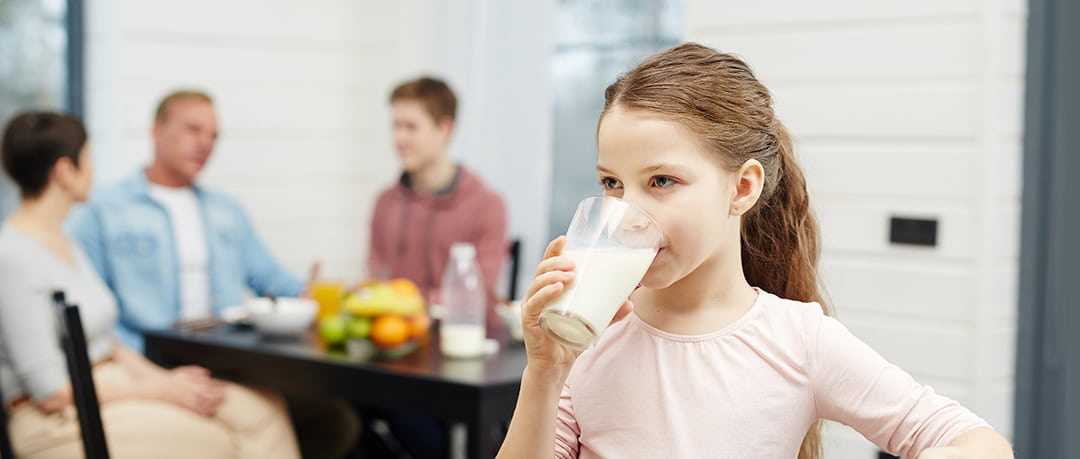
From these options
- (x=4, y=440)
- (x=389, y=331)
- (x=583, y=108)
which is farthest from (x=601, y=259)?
(x=583, y=108)

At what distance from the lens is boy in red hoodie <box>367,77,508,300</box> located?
3602 millimetres

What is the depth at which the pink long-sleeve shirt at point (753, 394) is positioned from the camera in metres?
1.10

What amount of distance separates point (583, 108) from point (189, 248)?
1.53 m

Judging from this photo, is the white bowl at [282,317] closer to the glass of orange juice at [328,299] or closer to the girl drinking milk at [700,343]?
the glass of orange juice at [328,299]

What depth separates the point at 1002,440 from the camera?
1.06 m

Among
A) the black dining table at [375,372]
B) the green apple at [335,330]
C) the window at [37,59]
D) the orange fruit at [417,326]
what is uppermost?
the window at [37,59]

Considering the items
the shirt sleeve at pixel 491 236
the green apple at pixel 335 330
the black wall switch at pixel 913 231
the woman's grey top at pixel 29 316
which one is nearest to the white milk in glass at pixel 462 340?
the green apple at pixel 335 330

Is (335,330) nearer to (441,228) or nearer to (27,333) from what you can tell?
(27,333)

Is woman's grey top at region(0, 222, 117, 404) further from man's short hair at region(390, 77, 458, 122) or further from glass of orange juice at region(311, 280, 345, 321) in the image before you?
man's short hair at region(390, 77, 458, 122)

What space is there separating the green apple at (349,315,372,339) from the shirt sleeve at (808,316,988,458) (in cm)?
147

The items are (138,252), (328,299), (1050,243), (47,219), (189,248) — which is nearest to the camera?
(1050,243)

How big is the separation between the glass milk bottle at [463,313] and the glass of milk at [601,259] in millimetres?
1386

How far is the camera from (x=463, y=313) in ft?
8.11

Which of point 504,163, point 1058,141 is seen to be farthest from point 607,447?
point 504,163
